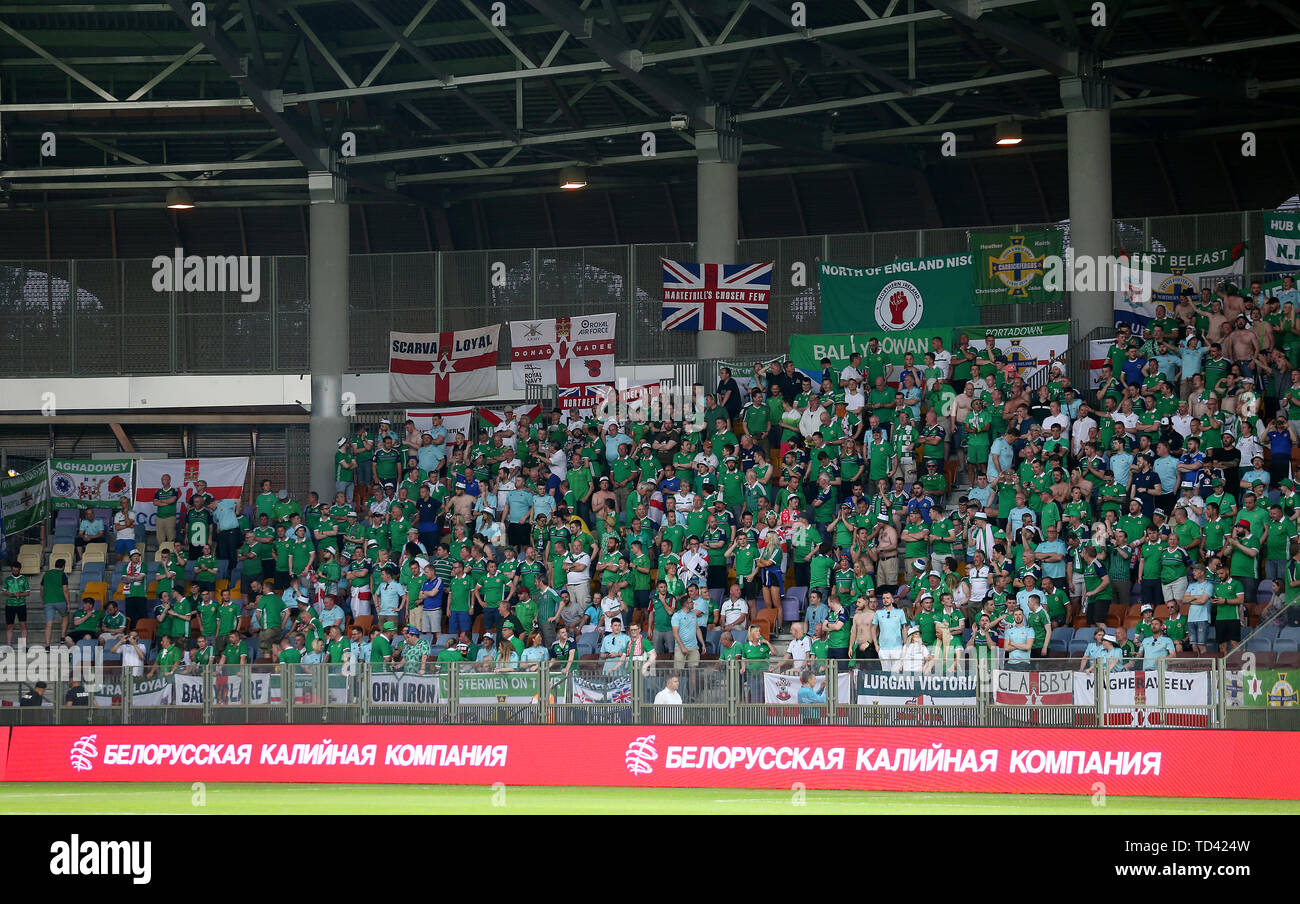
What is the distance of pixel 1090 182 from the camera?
28688 mm

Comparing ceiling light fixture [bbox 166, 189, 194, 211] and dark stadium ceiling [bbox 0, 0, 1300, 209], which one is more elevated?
dark stadium ceiling [bbox 0, 0, 1300, 209]

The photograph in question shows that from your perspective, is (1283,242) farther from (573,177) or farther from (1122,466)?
(573,177)

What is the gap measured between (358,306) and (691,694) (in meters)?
19.5

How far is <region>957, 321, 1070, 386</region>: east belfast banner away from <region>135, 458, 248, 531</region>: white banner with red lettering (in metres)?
16.5

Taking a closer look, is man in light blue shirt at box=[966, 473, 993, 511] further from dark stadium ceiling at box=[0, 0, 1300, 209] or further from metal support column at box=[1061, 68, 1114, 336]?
dark stadium ceiling at box=[0, 0, 1300, 209]

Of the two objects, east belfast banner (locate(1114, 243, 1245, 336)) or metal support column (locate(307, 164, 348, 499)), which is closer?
east belfast banner (locate(1114, 243, 1245, 336))

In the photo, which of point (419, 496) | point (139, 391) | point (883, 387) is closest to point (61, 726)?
point (419, 496)

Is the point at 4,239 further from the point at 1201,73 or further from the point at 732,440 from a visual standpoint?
the point at 1201,73

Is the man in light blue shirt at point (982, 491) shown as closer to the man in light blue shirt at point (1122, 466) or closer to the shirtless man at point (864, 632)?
the man in light blue shirt at point (1122, 466)

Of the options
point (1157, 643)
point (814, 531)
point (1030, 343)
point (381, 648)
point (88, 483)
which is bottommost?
point (381, 648)

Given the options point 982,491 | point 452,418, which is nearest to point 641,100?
point 452,418

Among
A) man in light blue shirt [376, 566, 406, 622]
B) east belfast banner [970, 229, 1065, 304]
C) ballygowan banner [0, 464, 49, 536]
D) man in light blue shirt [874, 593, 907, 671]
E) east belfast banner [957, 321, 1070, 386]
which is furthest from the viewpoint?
ballygowan banner [0, 464, 49, 536]

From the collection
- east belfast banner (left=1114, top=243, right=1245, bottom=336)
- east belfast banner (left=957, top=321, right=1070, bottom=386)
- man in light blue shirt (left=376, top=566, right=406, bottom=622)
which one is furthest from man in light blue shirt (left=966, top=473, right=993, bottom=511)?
man in light blue shirt (left=376, top=566, right=406, bottom=622)

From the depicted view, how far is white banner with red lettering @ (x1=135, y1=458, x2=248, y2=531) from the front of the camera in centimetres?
3428
